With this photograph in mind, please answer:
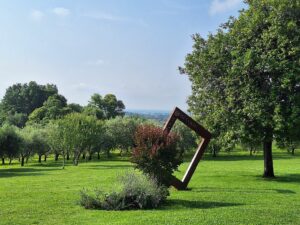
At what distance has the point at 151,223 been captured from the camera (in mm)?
14727

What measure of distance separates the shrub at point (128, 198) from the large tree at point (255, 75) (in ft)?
45.7

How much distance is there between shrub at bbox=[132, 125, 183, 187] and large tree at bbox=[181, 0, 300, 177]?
10.4 m

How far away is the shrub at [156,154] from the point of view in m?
22.3

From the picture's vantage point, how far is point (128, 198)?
19.5 m

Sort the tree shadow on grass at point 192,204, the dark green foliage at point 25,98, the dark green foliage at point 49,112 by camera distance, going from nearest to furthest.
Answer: the tree shadow on grass at point 192,204 < the dark green foliage at point 49,112 < the dark green foliage at point 25,98

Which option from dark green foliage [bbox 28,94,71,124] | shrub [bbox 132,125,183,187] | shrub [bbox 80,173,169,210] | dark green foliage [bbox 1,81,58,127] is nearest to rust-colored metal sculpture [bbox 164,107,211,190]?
Answer: shrub [bbox 132,125,183,187]

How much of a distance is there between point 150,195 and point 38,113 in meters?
126

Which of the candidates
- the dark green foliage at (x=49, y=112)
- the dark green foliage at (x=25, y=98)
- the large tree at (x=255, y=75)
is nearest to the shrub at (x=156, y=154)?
the large tree at (x=255, y=75)

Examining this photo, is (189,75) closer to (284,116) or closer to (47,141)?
(284,116)

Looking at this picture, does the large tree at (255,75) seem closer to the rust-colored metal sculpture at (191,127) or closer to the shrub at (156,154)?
the rust-colored metal sculpture at (191,127)

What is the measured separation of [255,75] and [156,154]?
44.0 ft

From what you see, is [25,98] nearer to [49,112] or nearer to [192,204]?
[49,112]

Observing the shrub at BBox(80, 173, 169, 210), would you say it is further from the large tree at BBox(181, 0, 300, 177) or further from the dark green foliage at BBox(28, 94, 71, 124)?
the dark green foliage at BBox(28, 94, 71, 124)

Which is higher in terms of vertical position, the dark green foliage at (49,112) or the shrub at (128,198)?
the dark green foliage at (49,112)
